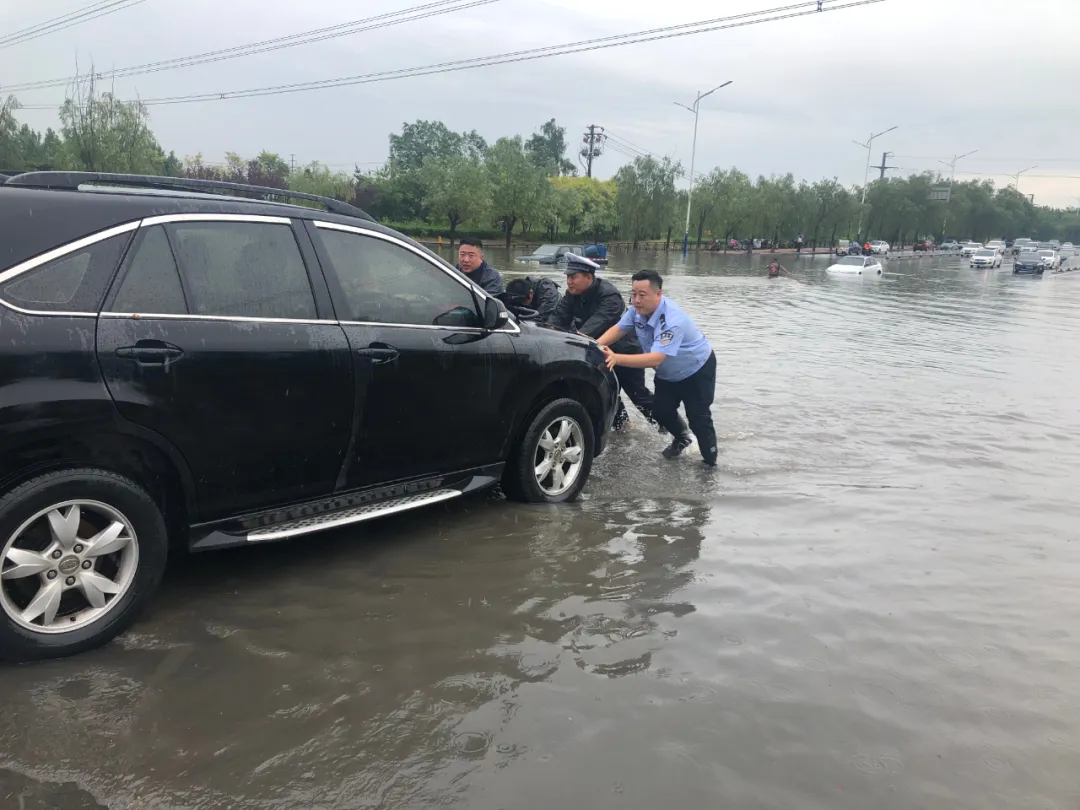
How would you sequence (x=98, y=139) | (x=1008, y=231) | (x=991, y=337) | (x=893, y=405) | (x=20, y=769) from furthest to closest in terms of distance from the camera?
(x=1008, y=231) < (x=98, y=139) < (x=991, y=337) < (x=893, y=405) < (x=20, y=769)

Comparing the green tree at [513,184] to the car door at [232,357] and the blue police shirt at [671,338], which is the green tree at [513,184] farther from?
the car door at [232,357]

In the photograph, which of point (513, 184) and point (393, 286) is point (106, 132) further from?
point (393, 286)

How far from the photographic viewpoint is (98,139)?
39.8 metres

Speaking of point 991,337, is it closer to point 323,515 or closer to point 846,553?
point 846,553

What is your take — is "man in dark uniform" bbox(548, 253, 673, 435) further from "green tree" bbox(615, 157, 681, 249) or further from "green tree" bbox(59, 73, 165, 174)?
"green tree" bbox(615, 157, 681, 249)

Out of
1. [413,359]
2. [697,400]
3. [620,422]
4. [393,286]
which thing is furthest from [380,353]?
[620,422]

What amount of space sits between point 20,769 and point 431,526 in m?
2.61

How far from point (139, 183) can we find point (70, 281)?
907mm

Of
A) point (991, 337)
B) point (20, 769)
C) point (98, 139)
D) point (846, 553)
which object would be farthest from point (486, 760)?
point (98, 139)

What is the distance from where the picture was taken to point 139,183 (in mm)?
3850

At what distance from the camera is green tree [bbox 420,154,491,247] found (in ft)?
200

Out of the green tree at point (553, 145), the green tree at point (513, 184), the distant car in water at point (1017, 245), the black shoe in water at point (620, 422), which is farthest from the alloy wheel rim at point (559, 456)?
the green tree at point (553, 145)

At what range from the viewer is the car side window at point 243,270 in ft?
11.5

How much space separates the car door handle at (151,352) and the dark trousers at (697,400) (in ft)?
14.1
